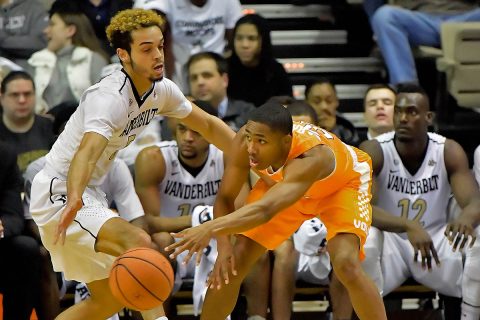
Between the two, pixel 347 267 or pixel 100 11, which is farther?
pixel 100 11

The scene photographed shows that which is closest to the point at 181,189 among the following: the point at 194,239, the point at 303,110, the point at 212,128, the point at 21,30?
the point at 303,110

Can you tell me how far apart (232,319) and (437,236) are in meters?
1.46

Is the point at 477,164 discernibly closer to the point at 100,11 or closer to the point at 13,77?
the point at 13,77

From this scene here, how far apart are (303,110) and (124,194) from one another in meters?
1.35

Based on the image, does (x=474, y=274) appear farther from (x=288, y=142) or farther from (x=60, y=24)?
(x=60, y=24)

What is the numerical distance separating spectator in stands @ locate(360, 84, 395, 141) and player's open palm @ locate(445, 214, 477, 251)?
136 cm

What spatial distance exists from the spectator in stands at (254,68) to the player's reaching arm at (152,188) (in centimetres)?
138

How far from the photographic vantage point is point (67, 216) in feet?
17.3

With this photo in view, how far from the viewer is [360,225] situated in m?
5.96

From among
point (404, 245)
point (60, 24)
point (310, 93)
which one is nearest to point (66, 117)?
point (60, 24)

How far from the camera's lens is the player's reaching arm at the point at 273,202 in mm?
5117

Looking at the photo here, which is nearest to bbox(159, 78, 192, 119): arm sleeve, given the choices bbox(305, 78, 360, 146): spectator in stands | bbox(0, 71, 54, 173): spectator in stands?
bbox(0, 71, 54, 173): spectator in stands

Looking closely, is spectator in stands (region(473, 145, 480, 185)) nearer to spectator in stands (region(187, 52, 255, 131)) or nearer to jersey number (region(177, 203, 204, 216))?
spectator in stands (region(187, 52, 255, 131))

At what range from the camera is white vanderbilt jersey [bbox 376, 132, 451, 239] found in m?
7.47
